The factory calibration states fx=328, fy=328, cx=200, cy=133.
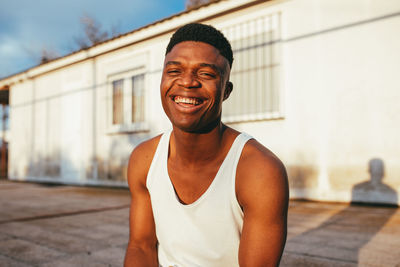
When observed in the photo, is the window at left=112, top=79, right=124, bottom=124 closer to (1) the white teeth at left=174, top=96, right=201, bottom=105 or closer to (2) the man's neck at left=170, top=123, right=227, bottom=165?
(2) the man's neck at left=170, top=123, right=227, bottom=165

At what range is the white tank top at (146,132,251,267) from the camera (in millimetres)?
1265

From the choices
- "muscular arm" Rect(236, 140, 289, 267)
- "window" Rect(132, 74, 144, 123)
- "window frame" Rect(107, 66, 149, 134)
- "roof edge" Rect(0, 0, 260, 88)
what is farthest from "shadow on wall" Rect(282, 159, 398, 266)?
"window" Rect(132, 74, 144, 123)

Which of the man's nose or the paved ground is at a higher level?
the man's nose

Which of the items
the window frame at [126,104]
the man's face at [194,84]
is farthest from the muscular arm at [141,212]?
the window frame at [126,104]

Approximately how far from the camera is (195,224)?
1.31m

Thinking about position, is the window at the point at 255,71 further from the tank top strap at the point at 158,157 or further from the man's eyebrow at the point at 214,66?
the man's eyebrow at the point at 214,66

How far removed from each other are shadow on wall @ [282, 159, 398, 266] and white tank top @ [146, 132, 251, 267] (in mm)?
1439

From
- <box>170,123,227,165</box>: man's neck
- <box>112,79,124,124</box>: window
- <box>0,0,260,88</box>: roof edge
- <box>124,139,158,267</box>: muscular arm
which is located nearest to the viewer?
<box>170,123,227,165</box>: man's neck

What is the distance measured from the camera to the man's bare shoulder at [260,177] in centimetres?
115

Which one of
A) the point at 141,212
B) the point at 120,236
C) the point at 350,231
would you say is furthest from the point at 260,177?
the point at 350,231

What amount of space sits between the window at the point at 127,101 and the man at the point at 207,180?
6983mm

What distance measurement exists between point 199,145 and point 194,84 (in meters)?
0.27

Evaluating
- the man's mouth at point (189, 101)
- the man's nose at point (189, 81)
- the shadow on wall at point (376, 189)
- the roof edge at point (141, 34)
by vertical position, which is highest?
the roof edge at point (141, 34)

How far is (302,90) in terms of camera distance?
5859 mm
